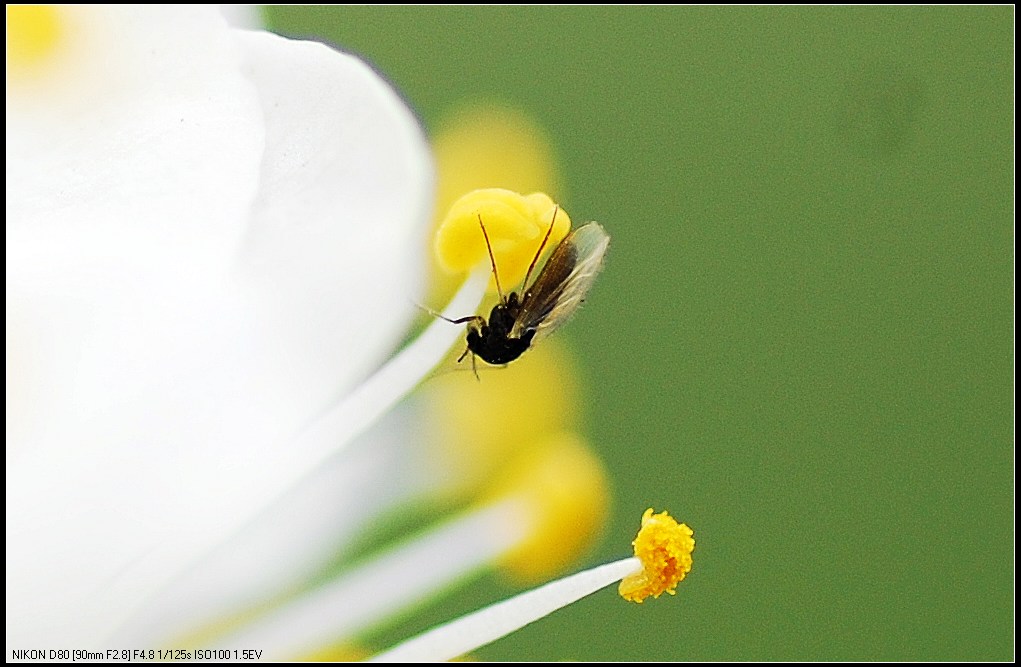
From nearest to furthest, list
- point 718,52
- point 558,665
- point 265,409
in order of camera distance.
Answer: point 265,409
point 558,665
point 718,52

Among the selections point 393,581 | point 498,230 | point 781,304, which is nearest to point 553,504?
point 393,581

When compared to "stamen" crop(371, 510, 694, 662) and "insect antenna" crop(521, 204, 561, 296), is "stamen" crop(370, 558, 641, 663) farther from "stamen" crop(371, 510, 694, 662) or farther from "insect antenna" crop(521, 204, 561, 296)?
"insect antenna" crop(521, 204, 561, 296)

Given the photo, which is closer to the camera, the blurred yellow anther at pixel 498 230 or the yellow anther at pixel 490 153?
the blurred yellow anther at pixel 498 230

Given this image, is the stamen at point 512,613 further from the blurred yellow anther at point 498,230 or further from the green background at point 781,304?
the green background at point 781,304

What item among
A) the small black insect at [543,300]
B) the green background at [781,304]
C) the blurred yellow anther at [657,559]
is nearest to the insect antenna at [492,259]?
the small black insect at [543,300]

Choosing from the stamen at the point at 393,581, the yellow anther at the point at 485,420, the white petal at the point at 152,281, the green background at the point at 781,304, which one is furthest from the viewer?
the green background at the point at 781,304

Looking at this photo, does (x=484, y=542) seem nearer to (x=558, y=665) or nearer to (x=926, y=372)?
(x=558, y=665)

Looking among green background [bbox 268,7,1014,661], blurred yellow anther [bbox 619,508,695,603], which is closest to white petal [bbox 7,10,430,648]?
blurred yellow anther [bbox 619,508,695,603]

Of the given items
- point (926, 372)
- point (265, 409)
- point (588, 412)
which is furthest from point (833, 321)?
point (265, 409)
